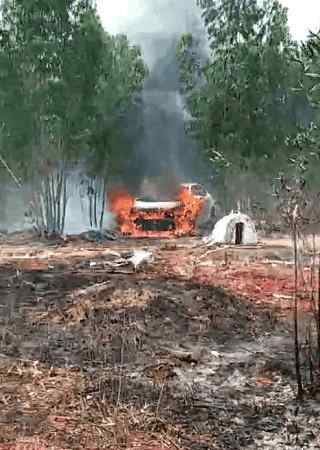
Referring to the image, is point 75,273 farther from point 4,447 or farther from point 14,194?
point 14,194

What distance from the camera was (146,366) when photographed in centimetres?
852

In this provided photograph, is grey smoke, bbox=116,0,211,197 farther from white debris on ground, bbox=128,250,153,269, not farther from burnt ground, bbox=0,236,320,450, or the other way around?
burnt ground, bbox=0,236,320,450

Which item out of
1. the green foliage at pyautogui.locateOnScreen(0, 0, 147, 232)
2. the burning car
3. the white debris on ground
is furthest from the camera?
the burning car

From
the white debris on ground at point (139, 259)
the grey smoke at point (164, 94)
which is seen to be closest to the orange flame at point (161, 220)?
the grey smoke at point (164, 94)

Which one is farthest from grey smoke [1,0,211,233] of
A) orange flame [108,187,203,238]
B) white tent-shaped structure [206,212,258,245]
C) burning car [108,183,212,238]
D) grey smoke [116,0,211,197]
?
white tent-shaped structure [206,212,258,245]

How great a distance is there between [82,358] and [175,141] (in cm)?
3771

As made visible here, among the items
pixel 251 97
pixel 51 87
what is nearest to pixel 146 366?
pixel 51 87

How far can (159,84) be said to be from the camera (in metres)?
47.4

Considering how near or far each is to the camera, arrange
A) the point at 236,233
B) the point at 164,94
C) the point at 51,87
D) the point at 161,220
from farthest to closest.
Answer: the point at 164,94, the point at 161,220, the point at 51,87, the point at 236,233

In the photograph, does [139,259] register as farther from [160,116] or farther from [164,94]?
[164,94]

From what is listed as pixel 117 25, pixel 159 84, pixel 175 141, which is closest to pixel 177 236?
pixel 175 141

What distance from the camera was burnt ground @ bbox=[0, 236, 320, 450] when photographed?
245 inches

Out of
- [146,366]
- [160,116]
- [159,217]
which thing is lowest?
[146,366]

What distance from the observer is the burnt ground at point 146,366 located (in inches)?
245
